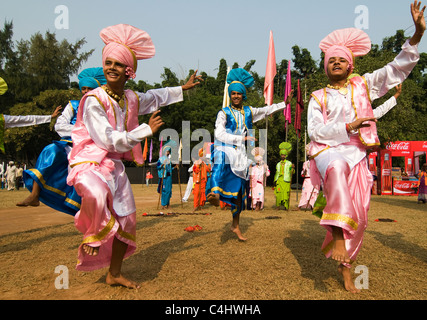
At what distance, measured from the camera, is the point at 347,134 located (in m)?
3.52

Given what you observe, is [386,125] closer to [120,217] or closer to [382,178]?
[382,178]

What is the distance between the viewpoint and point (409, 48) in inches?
147

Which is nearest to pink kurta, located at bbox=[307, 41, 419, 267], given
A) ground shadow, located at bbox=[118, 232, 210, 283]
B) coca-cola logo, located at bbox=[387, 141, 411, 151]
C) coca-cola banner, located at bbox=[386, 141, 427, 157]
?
ground shadow, located at bbox=[118, 232, 210, 283]

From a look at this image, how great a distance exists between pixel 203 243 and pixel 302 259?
1656 mm

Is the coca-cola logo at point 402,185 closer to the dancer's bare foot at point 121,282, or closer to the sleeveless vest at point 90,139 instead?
the sleeveless vest at point 90,139

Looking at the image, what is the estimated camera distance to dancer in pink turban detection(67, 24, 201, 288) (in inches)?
123

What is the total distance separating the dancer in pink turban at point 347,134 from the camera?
3.39 m

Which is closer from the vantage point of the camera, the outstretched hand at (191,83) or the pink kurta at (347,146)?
the pink kurta at (347,146)

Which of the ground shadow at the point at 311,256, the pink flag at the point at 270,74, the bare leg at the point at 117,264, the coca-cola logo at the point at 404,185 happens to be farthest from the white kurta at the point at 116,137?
the coca-cola logo at the point at 404,185

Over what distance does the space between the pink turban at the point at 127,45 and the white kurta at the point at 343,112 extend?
1.95 meters

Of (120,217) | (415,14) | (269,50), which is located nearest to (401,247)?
(415,14)

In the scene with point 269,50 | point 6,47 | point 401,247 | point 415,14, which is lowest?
point 401,247

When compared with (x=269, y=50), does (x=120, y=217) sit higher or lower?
lower

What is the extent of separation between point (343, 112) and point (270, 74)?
7.06 metres
